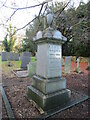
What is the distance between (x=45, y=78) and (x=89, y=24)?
623 cm

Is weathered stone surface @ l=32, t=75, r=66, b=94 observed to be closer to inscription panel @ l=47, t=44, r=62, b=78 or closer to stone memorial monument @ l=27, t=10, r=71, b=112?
stone memorial monument @ l=27, t=10, r=71, b=112

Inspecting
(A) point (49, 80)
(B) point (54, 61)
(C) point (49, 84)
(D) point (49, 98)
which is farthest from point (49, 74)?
(D) point (49, 98)

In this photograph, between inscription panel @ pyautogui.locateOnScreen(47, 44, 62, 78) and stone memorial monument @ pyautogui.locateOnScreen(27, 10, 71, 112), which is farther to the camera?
inscription panel @ pyautogui.locateOnScreen(47, 44, 62, 78)

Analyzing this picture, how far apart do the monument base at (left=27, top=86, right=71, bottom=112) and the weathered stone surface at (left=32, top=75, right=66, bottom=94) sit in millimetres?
110

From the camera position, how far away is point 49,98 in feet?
8.91

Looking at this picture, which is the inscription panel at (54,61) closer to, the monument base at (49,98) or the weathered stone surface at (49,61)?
the weathered stone surface at (49,61)

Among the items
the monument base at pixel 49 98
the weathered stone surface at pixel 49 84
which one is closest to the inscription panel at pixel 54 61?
the weathered stone surface at pixel 49 84

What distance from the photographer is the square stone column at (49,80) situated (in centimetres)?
277

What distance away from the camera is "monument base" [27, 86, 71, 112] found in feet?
8.72

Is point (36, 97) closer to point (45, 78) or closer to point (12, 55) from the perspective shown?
point (45, 78)

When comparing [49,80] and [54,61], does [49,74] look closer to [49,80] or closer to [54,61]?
[49,80]

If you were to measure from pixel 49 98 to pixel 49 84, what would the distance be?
1.22ft

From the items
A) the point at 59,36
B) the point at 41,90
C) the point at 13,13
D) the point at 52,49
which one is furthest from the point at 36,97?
the point at 13,13

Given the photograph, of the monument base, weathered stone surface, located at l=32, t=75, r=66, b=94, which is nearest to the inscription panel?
weathered stone surface, located at l=32, t=75, r=66, b=94
